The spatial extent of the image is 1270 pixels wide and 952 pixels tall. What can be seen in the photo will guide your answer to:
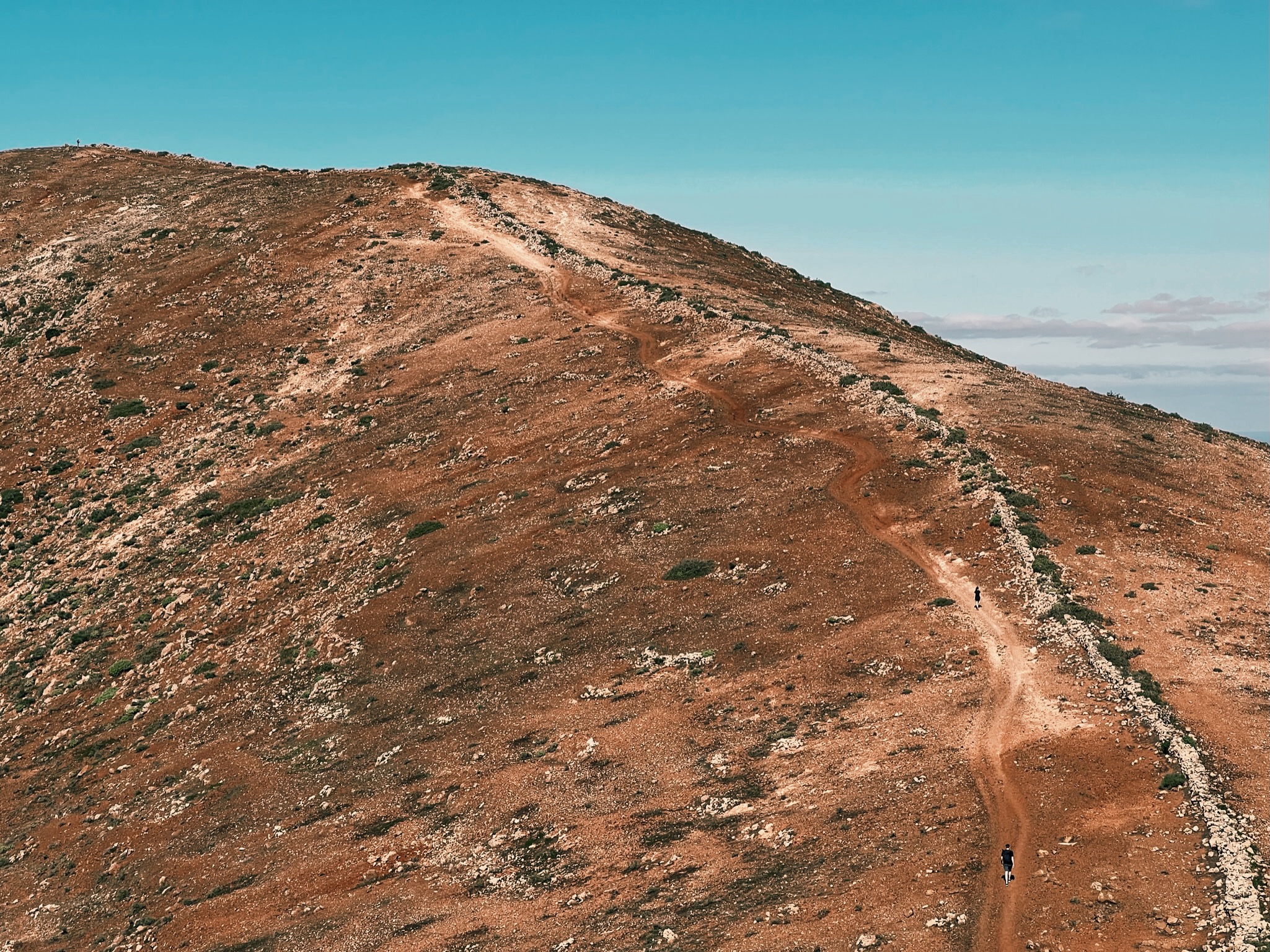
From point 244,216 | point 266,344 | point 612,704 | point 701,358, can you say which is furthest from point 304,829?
point 244,216

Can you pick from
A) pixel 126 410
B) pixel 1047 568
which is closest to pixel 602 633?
pixel 1047 568

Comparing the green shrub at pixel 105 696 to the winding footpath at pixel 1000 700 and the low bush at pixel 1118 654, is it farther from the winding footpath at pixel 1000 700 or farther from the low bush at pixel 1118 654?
the low bush at pixel 1118 654

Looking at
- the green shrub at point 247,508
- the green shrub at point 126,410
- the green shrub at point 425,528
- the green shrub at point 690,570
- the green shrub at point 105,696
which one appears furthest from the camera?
the green shrub at point 126,410

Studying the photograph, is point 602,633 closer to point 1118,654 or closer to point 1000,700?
point 1000,700

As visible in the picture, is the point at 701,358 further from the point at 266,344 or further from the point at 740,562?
the point at 266,344

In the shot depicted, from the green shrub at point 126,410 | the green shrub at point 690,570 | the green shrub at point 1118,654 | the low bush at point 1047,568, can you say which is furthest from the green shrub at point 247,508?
the green shrub at point 1118,654

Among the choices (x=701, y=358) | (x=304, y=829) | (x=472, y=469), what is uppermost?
(x=701, y=358)
